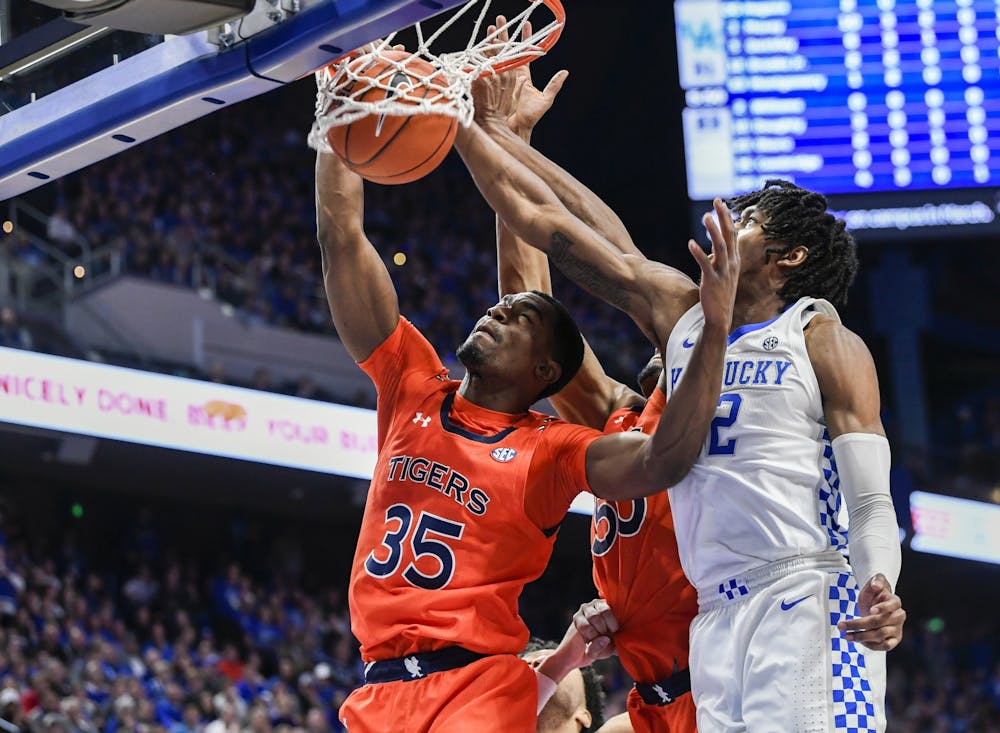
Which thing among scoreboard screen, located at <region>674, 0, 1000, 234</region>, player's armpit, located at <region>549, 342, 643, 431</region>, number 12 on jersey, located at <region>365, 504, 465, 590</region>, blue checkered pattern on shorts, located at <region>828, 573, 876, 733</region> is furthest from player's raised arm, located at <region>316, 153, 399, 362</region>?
scoreboard screen, located at <region>674, 0, 1000, 234</region>

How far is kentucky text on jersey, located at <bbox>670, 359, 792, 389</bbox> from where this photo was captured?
336 cm

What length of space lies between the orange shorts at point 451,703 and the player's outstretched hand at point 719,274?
3.71 feet

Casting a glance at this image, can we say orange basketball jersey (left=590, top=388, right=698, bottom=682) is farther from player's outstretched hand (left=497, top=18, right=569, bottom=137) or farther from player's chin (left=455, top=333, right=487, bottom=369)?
player's outstretched hand (left=497, top=18, right=569, bottom=137)

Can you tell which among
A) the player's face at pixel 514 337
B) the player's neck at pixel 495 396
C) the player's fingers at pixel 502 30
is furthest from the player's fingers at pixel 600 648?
the player's fingers at pixel 502 30

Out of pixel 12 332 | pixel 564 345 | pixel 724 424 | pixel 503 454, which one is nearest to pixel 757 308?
pixel 724 424

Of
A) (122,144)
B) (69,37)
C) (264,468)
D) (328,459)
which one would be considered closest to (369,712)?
(122,144)

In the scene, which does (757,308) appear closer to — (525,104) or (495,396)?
(495,396)

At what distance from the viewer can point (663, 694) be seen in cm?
383

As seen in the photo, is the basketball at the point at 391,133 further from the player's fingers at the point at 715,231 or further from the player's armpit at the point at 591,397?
the player's armpit at the point at 591,397

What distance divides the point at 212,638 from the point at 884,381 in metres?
10.4

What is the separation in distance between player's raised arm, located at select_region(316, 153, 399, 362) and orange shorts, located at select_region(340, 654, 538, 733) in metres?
0.99

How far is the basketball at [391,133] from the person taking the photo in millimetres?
3500

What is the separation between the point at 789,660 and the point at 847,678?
0.45ft

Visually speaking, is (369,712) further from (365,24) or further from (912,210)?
(912,210)
